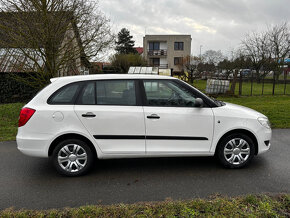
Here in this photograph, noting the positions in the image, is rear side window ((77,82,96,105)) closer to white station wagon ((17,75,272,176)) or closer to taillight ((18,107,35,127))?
white station wagon ((17,75,272,176))

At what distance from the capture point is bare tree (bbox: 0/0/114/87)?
7215 mm

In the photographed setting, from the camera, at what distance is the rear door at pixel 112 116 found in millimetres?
3506

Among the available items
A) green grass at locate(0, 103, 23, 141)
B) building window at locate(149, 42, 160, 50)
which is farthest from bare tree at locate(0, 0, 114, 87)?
building window at locate(149, 42, 160, 50)

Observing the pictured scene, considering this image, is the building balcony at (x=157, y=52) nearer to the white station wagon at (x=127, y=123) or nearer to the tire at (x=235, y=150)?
the white station wagon at (x=127, y=123)

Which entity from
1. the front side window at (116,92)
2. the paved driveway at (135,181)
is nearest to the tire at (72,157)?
the paved driveway at (135,181)

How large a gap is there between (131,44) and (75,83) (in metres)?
48.5

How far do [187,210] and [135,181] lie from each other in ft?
3.63

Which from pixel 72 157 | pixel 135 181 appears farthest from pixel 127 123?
pixel 72 157

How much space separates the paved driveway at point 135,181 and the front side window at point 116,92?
124 cm

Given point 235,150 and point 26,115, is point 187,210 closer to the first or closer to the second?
point 235,150

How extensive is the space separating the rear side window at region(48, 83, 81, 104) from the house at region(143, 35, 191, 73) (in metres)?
39.7

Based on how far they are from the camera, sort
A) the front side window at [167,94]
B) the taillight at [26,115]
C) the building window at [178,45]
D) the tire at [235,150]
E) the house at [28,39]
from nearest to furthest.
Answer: the taillight at [26,115], the front side window at [167,94], the tire at [235,150], the house at [28,39], the building window at [178,45]

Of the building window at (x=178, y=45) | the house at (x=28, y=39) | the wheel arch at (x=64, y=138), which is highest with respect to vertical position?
the building window at (x=178, y=45)

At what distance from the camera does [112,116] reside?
3.50 m
